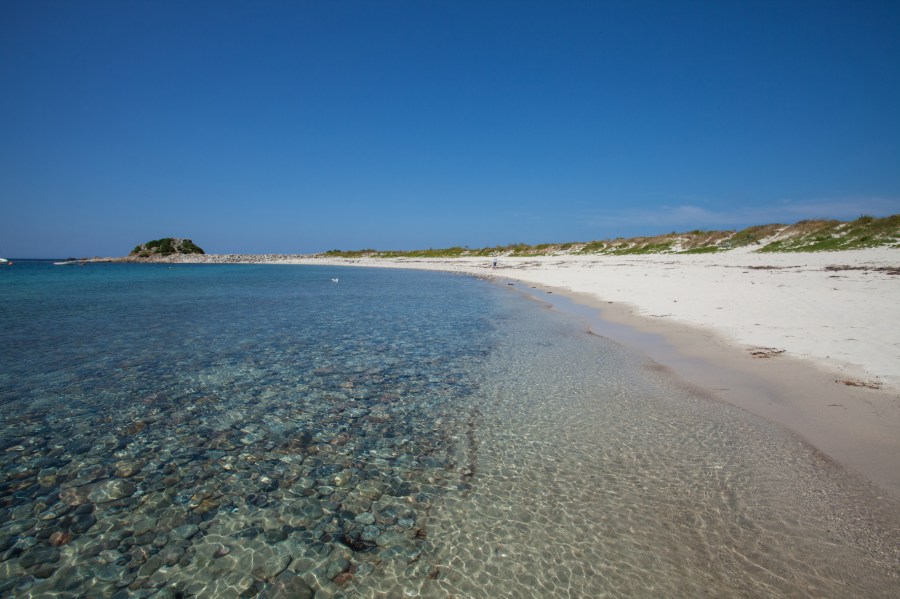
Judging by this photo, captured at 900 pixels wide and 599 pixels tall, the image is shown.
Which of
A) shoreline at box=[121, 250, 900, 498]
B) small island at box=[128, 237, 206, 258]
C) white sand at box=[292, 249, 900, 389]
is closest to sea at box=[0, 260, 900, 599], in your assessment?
shoreline at box=[121, 250, 900, 498]

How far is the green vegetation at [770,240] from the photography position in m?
28.9

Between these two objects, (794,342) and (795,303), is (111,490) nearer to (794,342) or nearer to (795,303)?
(794,342)

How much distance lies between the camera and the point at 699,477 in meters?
4.78

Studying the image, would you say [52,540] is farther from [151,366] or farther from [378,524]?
[151,366]

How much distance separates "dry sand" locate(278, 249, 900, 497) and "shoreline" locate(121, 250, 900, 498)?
20mm

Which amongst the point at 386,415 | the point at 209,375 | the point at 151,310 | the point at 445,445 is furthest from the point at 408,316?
the point at 151,310

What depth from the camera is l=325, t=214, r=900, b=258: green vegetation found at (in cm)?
2892

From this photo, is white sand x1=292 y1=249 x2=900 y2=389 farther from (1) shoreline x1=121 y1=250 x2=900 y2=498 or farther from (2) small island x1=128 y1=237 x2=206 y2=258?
(2) small island x1=128 y1=237 x2=206 y2=258

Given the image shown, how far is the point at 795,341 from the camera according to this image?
9398mm

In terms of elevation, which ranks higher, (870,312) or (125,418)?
(870,312)

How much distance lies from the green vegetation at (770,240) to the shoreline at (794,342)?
9.26 metres

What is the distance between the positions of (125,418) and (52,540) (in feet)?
10.2

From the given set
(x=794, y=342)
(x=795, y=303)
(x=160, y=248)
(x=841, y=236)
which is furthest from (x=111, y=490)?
(x=160, y=248)

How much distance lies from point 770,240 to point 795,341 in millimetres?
36193
